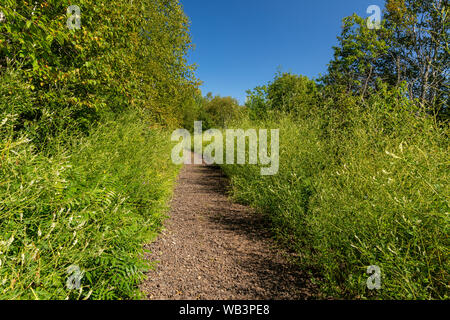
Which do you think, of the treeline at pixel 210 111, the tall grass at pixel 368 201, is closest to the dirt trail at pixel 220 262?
the tall grass at pixel 368 201

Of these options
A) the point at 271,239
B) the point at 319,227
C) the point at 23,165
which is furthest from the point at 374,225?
the point at 23,165

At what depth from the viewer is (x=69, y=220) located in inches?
68.7

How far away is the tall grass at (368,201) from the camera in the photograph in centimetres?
183

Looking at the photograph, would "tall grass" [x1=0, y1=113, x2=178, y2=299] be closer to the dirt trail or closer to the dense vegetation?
the dense vegetation

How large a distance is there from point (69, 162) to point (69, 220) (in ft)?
4.52

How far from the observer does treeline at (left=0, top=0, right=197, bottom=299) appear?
1.62 m

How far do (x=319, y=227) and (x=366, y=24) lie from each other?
1213 centimetres

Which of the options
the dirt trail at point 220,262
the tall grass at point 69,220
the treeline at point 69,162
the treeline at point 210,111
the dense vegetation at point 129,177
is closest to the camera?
the tall grass at point 69,220

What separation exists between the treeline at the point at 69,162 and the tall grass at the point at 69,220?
15mm

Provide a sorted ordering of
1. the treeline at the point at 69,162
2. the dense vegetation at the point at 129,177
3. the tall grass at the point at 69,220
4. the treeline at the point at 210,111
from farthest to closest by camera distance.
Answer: the treeline at the point at 210,111 < the dense vegetation at the point at 129,177 < the treeline at the point at 69,162 < the tall grass at the point at 69,220

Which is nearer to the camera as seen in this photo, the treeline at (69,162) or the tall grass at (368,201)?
the treeline at (69,162)

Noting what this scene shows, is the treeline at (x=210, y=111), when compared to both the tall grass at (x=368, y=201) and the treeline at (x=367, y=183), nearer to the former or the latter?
the treeline at (x=367, y=183)

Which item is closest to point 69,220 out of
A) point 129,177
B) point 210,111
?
point 129,177
